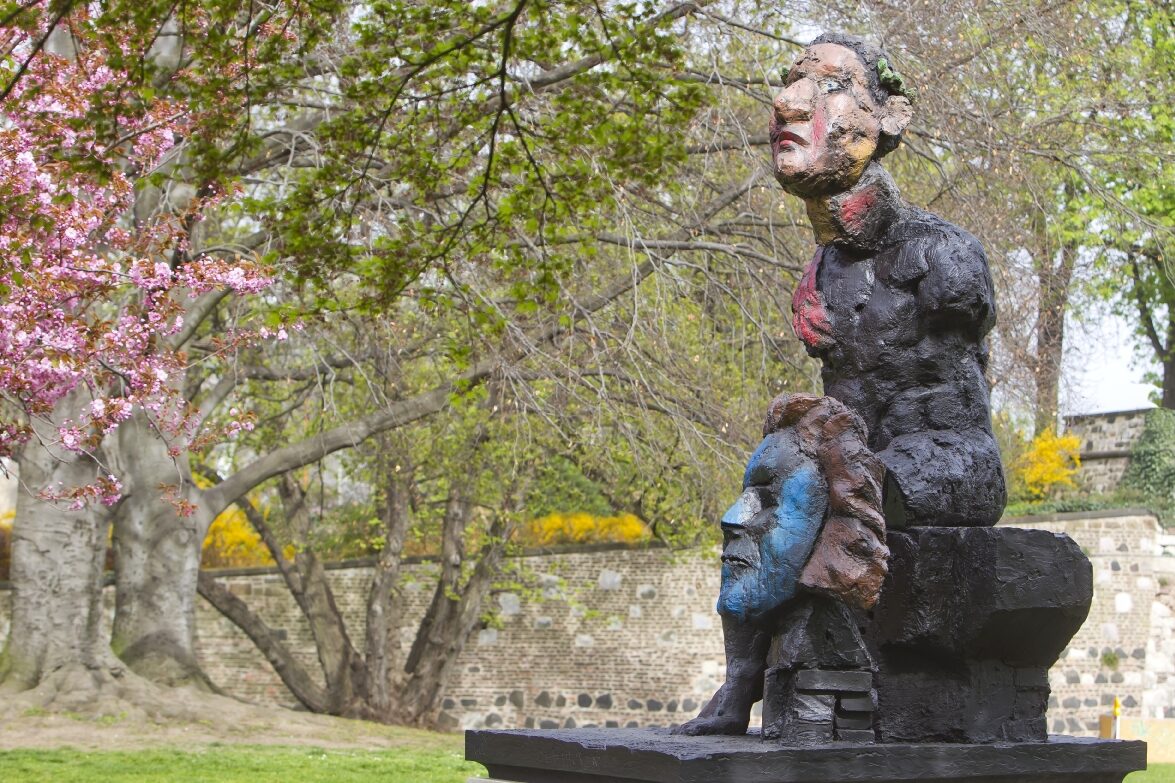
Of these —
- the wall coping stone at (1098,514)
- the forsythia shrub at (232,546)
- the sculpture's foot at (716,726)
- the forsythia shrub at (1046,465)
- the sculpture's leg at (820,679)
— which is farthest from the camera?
the forsythia shrub at (1046,465)

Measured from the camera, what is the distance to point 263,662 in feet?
60.8

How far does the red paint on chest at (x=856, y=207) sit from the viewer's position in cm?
500

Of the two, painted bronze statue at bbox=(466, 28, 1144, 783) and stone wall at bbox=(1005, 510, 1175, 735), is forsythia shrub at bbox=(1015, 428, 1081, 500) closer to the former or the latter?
stone wall at bbox=(1005, 510, 1175, 735)

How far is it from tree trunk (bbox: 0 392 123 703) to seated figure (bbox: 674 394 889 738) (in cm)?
975

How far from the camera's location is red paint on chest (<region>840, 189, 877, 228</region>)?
500 centimetres

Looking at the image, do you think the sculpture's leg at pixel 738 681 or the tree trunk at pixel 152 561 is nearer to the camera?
the sculpture's leg at pixel 738 681

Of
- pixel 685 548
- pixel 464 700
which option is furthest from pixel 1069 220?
pixel 464 700

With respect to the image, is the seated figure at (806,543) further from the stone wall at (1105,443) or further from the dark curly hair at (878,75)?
the stone wall at (1105,443)

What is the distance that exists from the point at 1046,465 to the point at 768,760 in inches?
711

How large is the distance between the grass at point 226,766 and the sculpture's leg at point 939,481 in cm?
700

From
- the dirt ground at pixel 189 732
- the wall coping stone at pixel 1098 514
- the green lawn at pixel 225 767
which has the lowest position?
the green lawn at pixel 225 767

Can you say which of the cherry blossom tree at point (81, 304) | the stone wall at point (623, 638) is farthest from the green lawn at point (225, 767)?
the stone wall at point (623, 638)

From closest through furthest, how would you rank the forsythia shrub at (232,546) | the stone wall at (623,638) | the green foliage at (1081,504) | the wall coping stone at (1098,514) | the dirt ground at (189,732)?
the dirt ground at (189,732) → the stone wall at (623,638) → the wall coping stone at (1098,514) → the green foliage at (1081,504) → the forsythia shrub at (232,546)

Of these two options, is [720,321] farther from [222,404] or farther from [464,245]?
[222,404]
